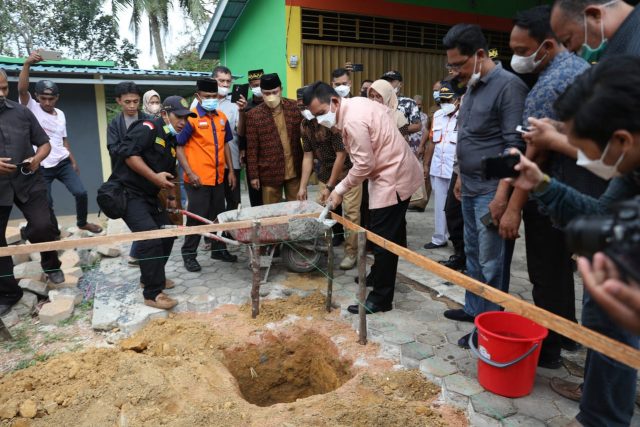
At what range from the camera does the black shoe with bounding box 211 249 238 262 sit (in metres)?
5.50

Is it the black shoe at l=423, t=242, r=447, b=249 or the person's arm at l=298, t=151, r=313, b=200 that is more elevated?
the person's arm at l=298, t=151, r=313, b=200

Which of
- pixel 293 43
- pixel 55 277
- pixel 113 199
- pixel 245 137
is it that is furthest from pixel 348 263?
pixel 293 43

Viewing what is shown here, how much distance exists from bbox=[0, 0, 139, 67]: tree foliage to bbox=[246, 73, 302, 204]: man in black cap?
2244 centimetres

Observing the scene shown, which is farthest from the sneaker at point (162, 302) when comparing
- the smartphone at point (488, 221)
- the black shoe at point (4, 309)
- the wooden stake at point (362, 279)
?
the smartphone at point (488, 221)

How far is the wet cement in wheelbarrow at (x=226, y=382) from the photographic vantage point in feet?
8.52

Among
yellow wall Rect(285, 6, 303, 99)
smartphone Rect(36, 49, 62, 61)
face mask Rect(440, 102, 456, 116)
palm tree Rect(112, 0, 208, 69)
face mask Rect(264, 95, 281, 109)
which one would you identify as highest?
palm tree Rect(112, 0, 208, 69)

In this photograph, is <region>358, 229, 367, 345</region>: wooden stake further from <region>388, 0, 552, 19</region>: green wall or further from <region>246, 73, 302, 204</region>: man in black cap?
<region>388, 0, 552, 19</region>: green wall

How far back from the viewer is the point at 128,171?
4.09m

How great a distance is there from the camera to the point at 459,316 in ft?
12.4

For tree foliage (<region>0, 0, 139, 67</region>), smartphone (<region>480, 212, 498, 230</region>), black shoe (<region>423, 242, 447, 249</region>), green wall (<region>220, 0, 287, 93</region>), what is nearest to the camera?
smartphone (<region>480, 212, 498, 230</region>)

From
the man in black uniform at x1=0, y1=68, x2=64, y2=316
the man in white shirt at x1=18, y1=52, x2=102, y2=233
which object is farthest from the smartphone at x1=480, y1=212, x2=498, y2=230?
the man in white shirt at x1=18, y1=52, x2=102, y2=233

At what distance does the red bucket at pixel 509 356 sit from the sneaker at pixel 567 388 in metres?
0.17

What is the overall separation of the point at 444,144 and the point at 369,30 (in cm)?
484

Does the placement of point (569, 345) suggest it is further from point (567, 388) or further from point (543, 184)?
point (543, 184)
